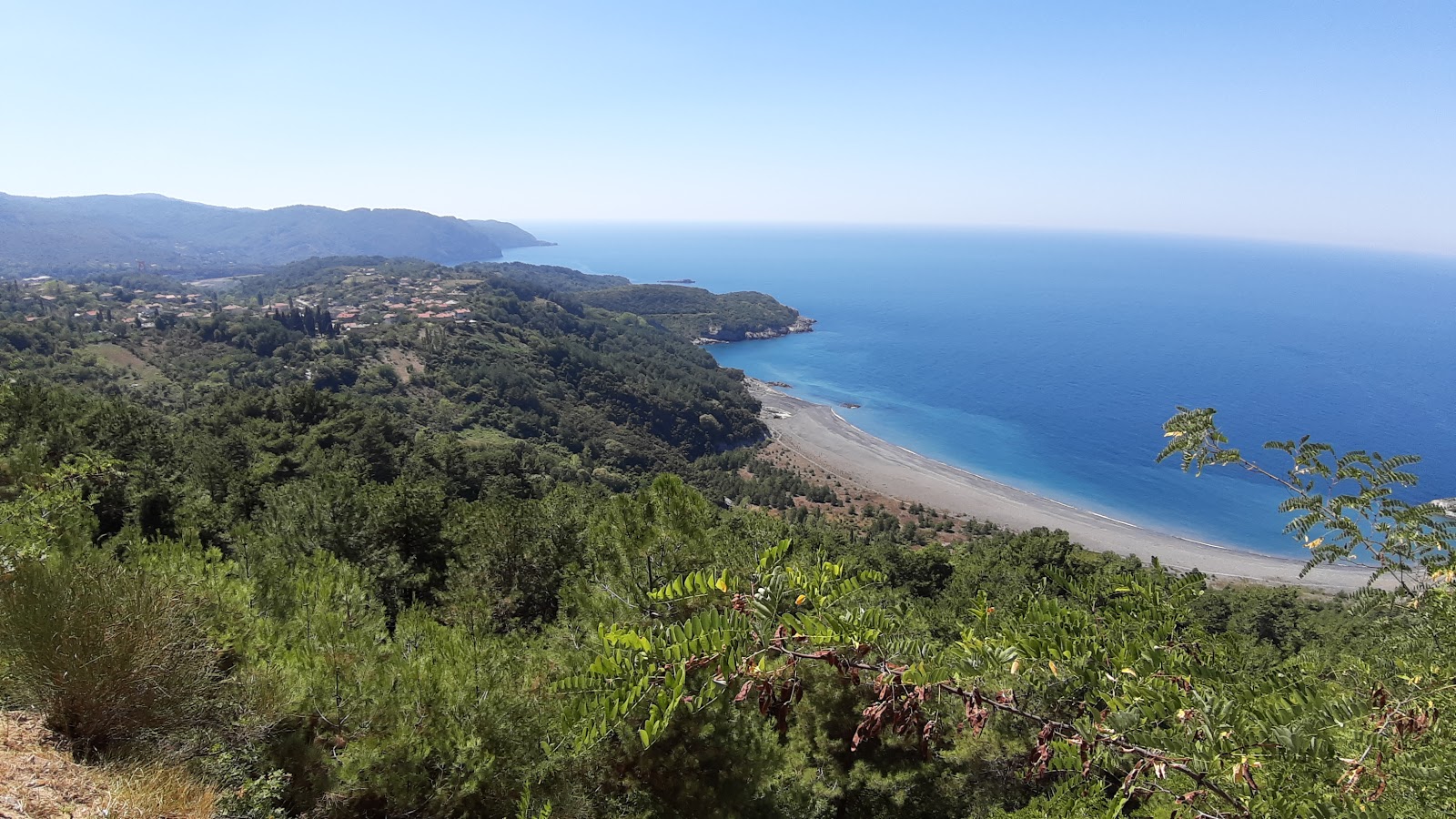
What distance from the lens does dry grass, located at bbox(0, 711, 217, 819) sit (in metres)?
4.45

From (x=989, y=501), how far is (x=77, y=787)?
6454 centimetres

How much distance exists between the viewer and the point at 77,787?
4.74 metres

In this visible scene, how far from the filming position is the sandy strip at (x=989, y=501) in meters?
49.0

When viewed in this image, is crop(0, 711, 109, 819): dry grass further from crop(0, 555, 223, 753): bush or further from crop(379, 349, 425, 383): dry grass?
crop(379, 349, 425, 383): dry grass

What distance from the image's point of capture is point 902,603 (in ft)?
12.8

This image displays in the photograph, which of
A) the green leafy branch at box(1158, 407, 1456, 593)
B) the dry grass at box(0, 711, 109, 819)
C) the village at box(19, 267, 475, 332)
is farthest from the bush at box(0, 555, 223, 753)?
the village at box(19, 267, 475, 332)

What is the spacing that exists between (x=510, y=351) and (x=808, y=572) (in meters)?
97.7

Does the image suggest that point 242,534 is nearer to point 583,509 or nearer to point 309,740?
point 583,509

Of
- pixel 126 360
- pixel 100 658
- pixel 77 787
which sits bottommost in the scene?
pixel 126 360

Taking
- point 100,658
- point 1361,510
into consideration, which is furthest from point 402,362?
point 1361,510

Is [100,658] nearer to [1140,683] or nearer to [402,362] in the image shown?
[1140,683]

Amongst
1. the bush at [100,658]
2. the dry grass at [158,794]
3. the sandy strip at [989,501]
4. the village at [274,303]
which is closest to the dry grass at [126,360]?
the village at [274,303]

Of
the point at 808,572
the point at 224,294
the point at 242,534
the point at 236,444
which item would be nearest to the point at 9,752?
the point at 808,572

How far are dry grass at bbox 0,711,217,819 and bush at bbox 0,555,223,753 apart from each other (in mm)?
216
